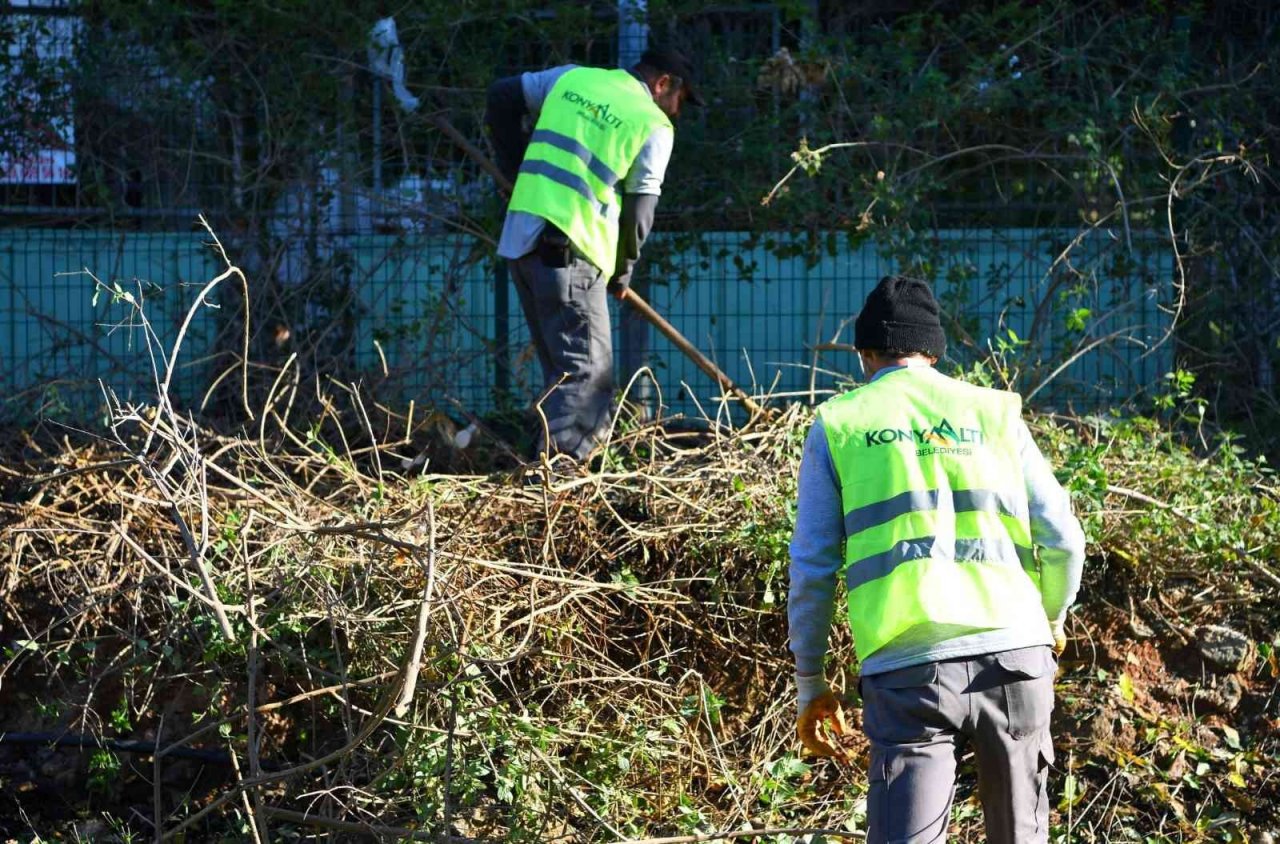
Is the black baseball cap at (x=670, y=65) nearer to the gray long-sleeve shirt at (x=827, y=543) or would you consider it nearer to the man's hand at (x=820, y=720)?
the gray long-sleeve shirt at (x=827, y=543)

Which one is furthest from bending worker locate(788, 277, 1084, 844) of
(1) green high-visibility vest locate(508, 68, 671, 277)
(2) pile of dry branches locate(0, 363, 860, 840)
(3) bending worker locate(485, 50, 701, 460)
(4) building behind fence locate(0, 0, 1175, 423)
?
(4) building behind fence locate(0, 0, 1175, 423)

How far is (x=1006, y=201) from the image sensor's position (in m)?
7.62

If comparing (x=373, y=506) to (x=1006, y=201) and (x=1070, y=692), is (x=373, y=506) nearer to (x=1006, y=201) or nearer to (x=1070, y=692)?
(x=1070, y=692)

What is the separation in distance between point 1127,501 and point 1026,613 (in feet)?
7.29

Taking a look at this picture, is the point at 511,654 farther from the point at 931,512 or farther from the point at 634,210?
the point at 634,210

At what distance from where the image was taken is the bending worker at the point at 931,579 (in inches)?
116

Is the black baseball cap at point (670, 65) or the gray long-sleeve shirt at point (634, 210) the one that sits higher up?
the black baseball cap at point (670, 65)

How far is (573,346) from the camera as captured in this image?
570cm

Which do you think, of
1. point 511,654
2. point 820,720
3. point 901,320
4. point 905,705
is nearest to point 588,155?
point 511,654

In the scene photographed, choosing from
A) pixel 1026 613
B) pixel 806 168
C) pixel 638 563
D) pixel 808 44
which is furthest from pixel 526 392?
pixel 1026 613

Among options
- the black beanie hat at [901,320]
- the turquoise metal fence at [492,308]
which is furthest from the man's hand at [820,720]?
the turquoise metal fence at [492,308]

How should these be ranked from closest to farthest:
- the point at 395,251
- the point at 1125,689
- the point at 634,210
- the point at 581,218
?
the point at 1125,689 → the point at 581,218 → the point at 634,210 → the point at 395,251

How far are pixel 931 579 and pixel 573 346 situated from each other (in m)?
2.95

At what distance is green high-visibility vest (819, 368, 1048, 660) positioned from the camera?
2967mm
